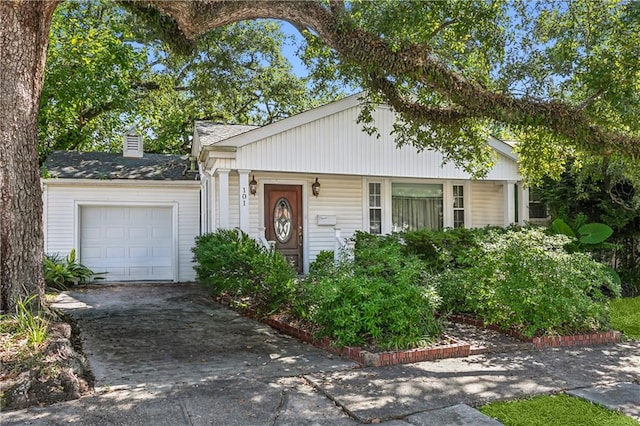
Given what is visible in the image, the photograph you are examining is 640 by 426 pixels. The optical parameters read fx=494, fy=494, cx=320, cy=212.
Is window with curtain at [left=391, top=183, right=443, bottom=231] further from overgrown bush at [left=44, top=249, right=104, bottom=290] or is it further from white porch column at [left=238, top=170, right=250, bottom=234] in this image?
overgrown bush at [left=44, top=249, right=104, bottom=290]

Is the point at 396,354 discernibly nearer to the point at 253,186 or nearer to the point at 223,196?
the point at 223,196

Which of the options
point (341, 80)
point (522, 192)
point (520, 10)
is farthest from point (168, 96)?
point (520, 10)

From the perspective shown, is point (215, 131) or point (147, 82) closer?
point (215, 131)

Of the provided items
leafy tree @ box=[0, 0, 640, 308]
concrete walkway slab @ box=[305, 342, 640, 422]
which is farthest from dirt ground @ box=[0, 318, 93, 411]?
concrete walkway slab @ box=[305, 342, 640, 422]

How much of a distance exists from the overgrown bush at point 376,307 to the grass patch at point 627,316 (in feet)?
10.6

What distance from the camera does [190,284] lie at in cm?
1245

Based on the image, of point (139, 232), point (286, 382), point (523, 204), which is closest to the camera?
point (286, 382)

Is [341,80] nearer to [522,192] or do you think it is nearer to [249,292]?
[249,292]

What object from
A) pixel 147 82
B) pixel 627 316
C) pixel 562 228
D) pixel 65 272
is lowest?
pixel 627 316

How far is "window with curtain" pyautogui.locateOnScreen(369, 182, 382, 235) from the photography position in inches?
505

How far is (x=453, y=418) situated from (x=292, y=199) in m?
8.90

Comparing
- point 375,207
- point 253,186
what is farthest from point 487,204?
point 253,186

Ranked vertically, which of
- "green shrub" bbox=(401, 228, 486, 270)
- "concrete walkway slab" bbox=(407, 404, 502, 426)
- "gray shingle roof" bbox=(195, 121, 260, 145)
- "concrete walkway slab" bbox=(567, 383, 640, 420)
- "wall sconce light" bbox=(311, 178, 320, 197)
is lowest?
"concrete walkway slab" bbox=(567, 383, 640, 420)

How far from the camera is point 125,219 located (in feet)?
42.3
